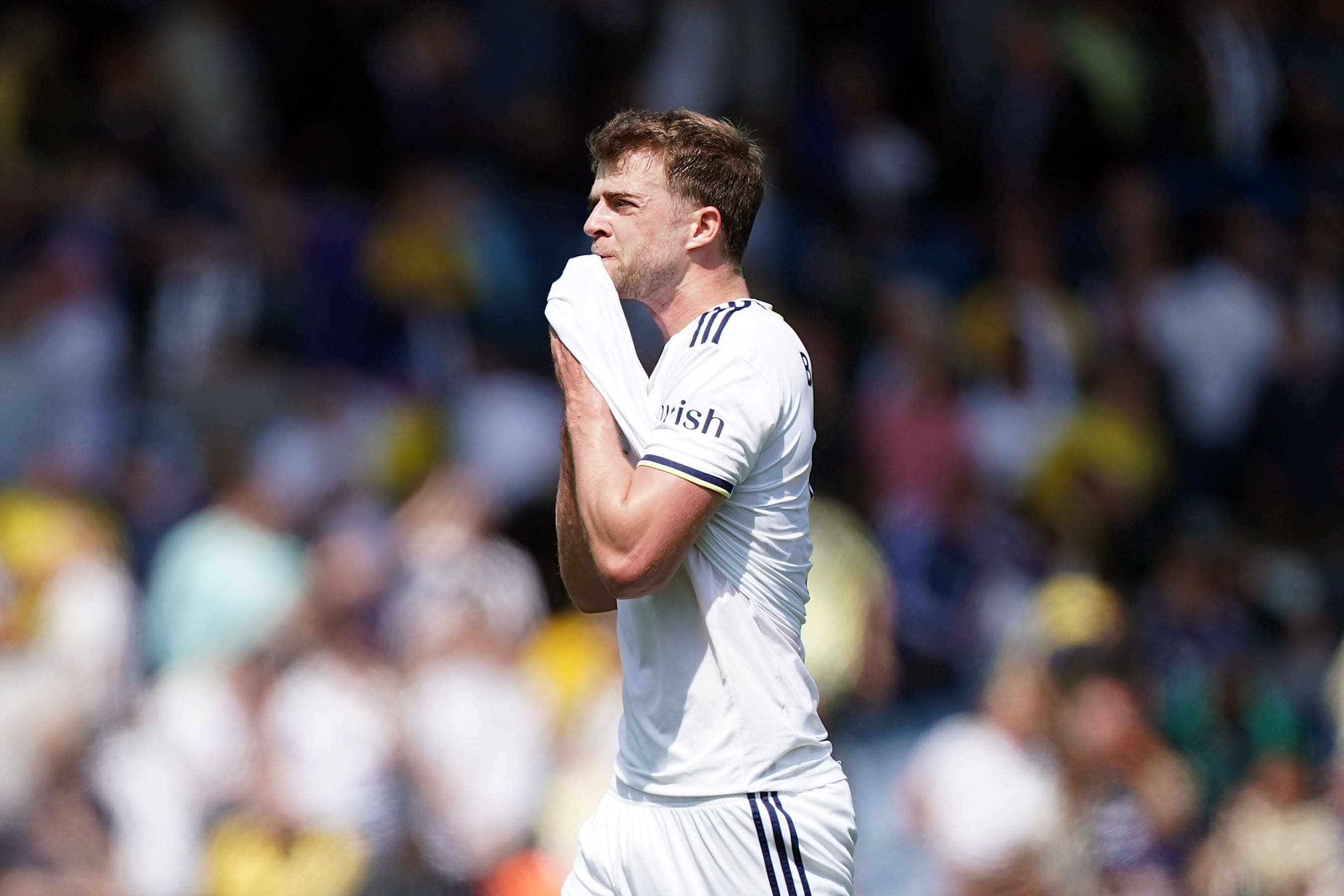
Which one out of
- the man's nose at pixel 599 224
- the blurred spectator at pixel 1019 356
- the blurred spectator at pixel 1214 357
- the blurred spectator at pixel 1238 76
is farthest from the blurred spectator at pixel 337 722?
the blurred spectator at pixel 1238 76

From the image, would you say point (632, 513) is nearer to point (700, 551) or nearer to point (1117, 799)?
point (700, 551)

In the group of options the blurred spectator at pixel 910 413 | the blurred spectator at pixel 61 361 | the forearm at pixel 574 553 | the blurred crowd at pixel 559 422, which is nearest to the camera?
the forearm at pixel 574 553

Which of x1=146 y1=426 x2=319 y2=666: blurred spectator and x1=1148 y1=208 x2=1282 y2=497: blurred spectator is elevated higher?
x1=1148 y1=208 x2=1282 y2=497: blurred spectator

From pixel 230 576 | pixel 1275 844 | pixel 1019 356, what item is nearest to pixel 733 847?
pixel 230 576

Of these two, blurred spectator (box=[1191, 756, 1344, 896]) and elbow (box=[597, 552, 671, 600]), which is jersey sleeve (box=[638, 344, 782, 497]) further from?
blurred spectator (box=[1191, 756, 1344, 896])

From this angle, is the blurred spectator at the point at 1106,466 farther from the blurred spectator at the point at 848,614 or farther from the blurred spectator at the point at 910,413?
the blurred spectator at the point at 848,614

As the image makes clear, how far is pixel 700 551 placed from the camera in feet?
12.5

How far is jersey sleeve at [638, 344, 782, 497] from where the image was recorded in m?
3.60

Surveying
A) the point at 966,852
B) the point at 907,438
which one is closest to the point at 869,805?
the point at 966,852

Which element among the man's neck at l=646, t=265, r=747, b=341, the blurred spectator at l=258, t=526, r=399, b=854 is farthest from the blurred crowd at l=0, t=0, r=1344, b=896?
the man's neck at l=646, t=265, r=747, b=341

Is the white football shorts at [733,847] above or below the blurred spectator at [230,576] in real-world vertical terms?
above

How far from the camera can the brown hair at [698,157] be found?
390 centimetres

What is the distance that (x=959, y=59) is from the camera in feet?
42.7

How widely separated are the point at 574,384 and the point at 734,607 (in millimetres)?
554
